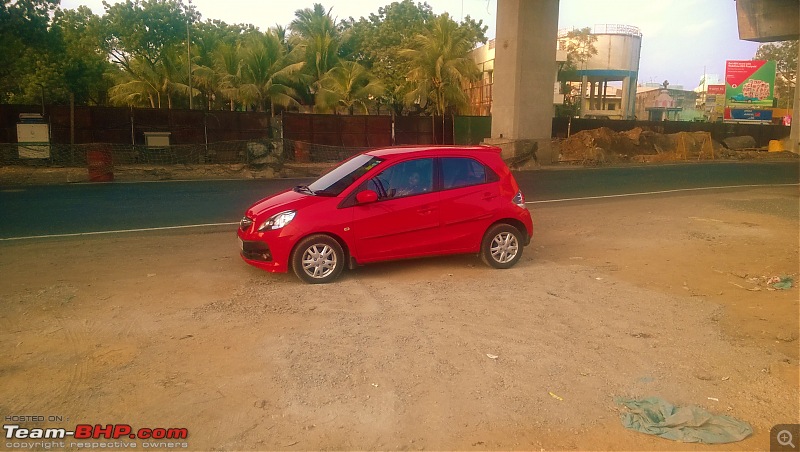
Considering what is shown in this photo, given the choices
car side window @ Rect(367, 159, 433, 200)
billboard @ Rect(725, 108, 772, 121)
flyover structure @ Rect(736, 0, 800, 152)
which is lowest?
car side window @ Rect(367, 159, 433, 200)

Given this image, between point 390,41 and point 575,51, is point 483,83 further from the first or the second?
point 575,51

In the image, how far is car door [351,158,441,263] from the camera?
7.38 metres

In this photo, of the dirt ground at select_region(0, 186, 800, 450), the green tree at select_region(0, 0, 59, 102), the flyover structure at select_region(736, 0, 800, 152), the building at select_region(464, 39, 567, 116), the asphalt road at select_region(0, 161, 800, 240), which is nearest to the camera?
the dirt ground at select_region(0, 186, 800, 450)

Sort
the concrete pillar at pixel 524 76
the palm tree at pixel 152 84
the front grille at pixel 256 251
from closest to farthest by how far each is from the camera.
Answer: the front grille at pixel 256 251, the concrete pillar at pixel 524 76, the palm tree at pixel 152 84

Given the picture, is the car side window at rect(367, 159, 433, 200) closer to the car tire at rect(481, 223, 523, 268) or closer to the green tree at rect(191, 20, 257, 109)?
the car tire at rect(481, 223, 523, 268)

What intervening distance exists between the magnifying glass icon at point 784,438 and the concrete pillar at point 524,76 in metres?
22.6

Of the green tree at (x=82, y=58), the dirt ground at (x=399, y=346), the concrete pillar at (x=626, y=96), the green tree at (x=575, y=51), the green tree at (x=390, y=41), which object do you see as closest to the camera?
the dirt ground at (x=399, y=346)

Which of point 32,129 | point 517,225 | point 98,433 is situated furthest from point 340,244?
point 32,129

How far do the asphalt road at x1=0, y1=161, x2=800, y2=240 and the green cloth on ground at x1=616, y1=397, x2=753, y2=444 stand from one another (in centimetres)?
938

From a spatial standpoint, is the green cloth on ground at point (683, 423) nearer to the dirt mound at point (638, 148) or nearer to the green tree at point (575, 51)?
Result: the dirt mound at point (638, 148)

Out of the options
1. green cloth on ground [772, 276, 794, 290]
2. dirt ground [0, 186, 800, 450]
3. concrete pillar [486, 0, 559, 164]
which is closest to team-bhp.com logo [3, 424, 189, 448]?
dirt ground [0, 186, 800, 450]

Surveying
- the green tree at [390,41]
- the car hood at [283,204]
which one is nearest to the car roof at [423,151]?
the car hood at [283,204]

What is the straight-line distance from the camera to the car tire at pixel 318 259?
7137 mm

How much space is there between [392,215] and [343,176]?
0.91 metres
